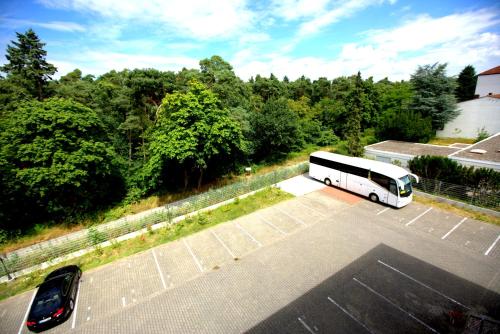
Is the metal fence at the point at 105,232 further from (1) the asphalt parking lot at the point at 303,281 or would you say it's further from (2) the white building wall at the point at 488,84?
(2) the white building wall at the point at 488,84

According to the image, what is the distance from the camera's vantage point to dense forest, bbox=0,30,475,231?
624 inches

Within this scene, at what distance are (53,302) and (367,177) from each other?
18.5m

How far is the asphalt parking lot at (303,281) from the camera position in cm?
796

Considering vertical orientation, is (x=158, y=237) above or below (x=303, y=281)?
above

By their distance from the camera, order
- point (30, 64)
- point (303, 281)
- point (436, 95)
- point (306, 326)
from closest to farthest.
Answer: point (306, 326) → point (303, 281) → point (30, 64) → point (436, 95)

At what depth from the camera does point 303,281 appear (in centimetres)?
958

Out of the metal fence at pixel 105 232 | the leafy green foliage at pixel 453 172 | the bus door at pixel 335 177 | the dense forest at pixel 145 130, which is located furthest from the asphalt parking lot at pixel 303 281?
the dense forest at pixel 145 130

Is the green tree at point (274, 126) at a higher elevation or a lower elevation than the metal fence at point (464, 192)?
higher

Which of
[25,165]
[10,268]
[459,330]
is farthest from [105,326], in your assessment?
[25,165]

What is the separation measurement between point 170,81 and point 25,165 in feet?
63.8

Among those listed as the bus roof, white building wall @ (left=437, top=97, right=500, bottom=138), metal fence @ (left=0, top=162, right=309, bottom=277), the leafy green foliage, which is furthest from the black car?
white building wall @ (left=437, top=97, right=500, bottom=138)

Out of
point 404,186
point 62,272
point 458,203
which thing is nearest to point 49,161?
point 62,272

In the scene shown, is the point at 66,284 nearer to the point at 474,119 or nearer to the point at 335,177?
the point at 335,177

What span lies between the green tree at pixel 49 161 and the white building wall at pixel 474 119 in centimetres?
4315
